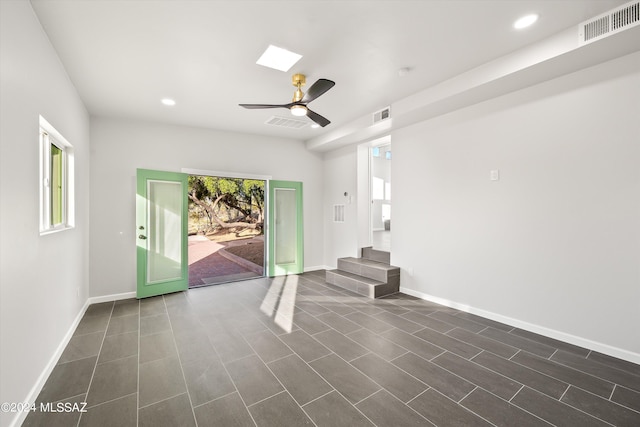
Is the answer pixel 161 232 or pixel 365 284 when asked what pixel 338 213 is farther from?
pixel 161 232

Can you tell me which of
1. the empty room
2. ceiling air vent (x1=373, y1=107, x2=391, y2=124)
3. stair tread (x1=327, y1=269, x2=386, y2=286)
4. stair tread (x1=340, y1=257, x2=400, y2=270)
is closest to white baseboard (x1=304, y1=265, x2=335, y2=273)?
stair tread (x1=340, y1=257, x2=400, y2=270)

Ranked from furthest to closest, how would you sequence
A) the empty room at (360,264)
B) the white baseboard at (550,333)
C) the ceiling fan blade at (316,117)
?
the ceiling fan blade at (316,117) → the white baseboard at (550,333) → the empty room at (360,264)

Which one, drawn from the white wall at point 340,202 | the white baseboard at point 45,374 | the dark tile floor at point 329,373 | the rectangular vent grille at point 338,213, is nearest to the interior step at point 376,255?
the white wall at point 340,202

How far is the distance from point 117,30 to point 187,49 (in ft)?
1.80

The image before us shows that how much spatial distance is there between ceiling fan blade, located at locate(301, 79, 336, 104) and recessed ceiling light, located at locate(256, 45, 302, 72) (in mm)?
361

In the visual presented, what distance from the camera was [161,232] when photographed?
4.71 meters

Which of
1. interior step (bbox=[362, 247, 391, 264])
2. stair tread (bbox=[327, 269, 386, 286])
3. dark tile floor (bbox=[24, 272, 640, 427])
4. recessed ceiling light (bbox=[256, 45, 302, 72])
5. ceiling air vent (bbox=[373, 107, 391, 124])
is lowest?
dark tile floor (bbox=[24, 272, 640, 427])

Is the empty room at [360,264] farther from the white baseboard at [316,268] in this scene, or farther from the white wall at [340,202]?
the white baseboard at [316,268]

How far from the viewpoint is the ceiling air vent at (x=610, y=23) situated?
2098 millimetres

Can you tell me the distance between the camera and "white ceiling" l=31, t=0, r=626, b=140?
7.10ft

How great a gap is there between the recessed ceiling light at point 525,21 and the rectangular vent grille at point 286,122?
10.1 feet

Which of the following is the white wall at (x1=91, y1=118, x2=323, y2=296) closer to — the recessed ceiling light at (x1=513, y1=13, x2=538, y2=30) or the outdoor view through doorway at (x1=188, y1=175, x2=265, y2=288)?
the outdoor view through doorway at (x1=188, y1=175, x2=265, y2=288)

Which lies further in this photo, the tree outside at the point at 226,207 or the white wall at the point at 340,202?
the tree outside at the point at 226,207

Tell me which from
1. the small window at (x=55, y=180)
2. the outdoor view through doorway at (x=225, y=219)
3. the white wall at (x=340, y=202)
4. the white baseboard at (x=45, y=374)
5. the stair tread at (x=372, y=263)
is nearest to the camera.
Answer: the white baseboard at (x=45, y=374)
